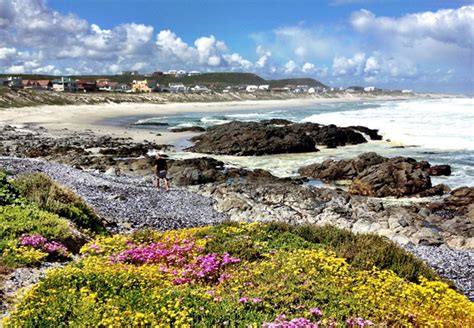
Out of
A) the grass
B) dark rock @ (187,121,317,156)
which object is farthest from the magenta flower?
dark rock @ (187,121,317,156)

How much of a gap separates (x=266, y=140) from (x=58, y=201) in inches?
1239

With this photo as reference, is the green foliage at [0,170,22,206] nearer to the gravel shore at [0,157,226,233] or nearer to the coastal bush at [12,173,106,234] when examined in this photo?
the coastal bush at [12,173,106,234]

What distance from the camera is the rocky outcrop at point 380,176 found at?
87.4 ft

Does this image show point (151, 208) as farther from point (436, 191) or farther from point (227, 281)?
point (436, 191)

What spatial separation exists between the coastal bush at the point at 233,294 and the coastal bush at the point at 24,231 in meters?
1.13

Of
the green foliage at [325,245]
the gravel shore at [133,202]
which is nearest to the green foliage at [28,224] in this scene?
the gravel shore at [133,202]

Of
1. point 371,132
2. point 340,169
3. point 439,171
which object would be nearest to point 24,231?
point 340,169

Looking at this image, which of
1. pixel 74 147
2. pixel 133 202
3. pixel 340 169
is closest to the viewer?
pixel 133 202

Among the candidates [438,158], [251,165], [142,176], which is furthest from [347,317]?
[438,158]

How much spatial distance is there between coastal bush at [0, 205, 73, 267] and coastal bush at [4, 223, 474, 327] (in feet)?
3.71

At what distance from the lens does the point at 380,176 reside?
27.8m

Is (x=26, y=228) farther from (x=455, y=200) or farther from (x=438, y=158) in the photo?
(x=438, y=158)

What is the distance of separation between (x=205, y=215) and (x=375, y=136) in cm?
3940

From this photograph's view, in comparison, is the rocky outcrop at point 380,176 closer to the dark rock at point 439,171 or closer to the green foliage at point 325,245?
the dark rock at point 439,171
